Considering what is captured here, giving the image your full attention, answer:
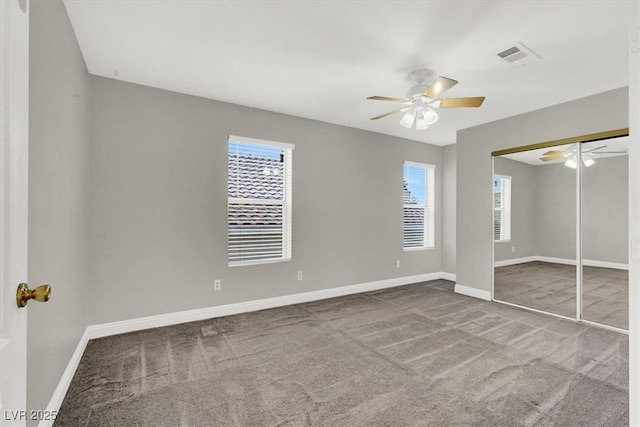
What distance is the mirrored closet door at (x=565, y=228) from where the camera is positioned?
11.2 ft

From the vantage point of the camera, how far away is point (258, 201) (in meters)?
3.99

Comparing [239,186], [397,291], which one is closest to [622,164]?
[397,291]

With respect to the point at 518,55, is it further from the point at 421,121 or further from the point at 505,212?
the point at 505,212

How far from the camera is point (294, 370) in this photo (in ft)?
8.01

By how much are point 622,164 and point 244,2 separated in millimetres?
4203

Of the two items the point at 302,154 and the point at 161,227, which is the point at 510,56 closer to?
the point at 302,154

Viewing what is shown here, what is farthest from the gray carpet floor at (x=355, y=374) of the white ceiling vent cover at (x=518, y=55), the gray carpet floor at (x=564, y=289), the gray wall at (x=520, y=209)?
the white ceiling vent cover at (x=518, y=55)

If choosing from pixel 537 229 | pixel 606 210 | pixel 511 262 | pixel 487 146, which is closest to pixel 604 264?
pixel 606 210

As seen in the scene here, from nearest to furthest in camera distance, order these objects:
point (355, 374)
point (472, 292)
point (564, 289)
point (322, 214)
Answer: point (355, 374), point (564, 289), point (322, 214), point (472, 292)

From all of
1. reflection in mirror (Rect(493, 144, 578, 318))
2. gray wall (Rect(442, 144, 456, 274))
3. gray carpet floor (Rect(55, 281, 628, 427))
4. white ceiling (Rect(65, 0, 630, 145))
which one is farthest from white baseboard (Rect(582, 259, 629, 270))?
gray wall (Rect(442, 144, 456, 274))

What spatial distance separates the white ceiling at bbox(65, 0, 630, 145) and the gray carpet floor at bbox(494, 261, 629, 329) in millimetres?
2168

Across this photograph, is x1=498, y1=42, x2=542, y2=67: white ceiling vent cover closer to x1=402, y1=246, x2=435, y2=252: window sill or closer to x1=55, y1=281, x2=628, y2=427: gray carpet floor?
x1=55, y1=281, x2=628, y2=427: gray carpet floor

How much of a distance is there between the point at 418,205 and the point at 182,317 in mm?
4415

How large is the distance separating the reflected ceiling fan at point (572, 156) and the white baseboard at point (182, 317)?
2916 millimetres
